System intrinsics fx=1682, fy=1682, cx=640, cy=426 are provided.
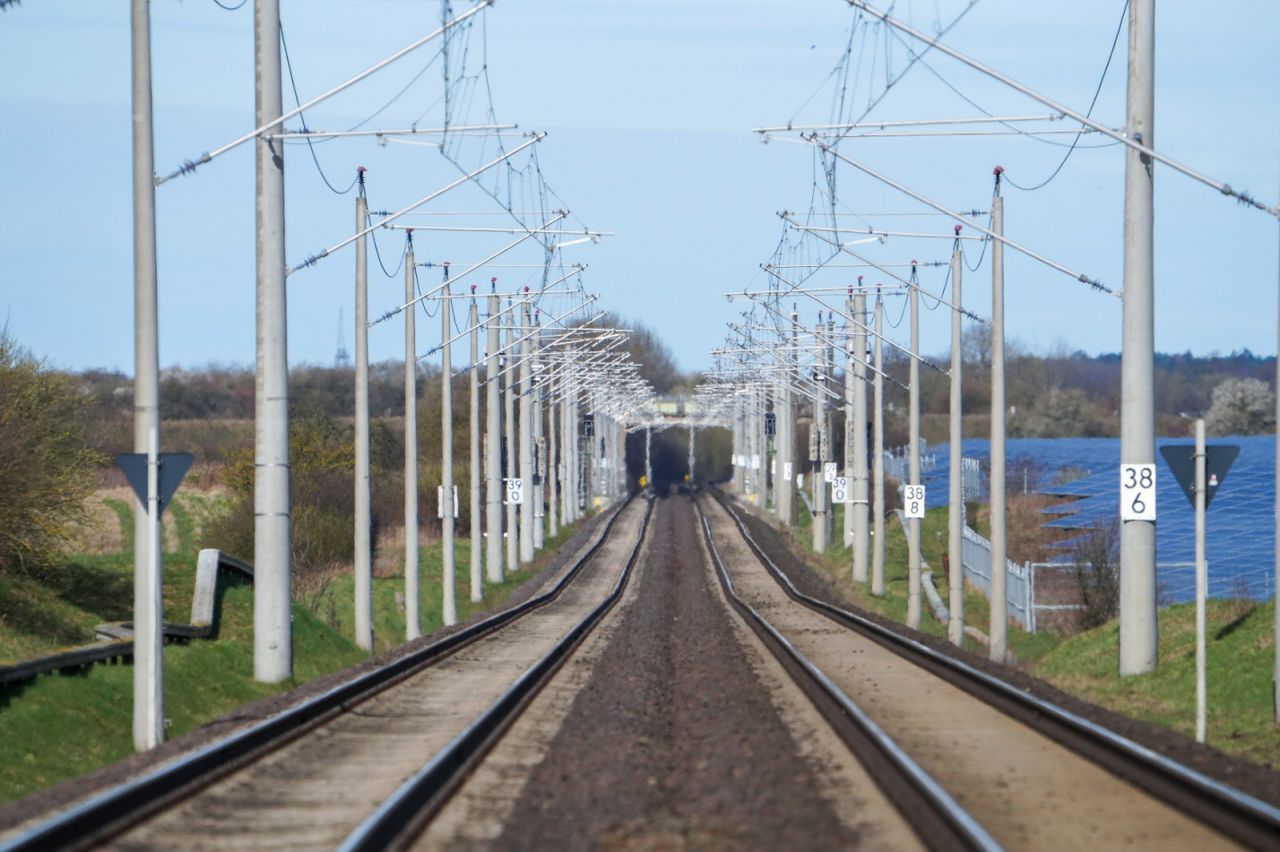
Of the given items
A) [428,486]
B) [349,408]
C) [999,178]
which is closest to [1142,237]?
[999,178]

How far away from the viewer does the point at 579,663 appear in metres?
26.0

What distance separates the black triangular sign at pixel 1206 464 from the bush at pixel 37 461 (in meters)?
24.9

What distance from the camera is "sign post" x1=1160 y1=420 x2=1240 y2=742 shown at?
53.8 ft

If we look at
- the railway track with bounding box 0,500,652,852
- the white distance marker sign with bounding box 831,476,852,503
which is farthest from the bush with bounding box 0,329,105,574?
the white distance marker sign with bounding box 831,476,852,503

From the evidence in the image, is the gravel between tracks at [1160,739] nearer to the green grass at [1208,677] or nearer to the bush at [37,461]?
the green grass at [1208,677]

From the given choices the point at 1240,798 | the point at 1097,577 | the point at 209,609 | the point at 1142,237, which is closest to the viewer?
the point at 1240,798

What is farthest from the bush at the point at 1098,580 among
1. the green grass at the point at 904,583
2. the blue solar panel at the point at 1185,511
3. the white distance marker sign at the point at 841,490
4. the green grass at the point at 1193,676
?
the white distance marker sign at the point at 841,490

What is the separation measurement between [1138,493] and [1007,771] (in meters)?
9.13

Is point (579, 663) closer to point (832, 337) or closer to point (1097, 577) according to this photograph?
point (1097, 577)

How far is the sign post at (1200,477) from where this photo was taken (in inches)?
646

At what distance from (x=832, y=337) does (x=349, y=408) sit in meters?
86.1

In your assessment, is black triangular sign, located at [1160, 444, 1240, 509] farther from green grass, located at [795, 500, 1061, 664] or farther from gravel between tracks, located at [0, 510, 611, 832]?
green grass, located at [795, 500, 1061, 664]

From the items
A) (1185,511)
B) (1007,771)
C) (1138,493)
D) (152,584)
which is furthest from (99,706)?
(1185,511)

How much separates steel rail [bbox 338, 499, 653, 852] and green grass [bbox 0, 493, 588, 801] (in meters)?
4.16
